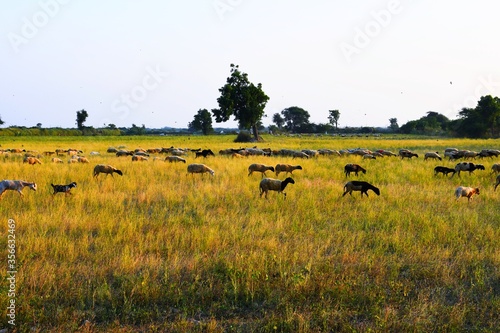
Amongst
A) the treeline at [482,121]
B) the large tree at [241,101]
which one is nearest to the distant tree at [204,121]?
the large tree at [241,101]

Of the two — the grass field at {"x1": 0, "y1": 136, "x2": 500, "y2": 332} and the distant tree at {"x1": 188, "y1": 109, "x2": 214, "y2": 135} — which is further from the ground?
the distant tree at {"x1": 188, "y1": 109, "x2": 214, "y2": 135}

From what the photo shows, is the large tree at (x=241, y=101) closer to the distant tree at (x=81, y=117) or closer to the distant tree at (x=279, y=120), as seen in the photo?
the distant tree at (x=81, y=117)

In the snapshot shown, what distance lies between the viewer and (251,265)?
5805 millimetres

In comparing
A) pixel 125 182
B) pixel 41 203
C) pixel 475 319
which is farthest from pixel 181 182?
pixel 475 319

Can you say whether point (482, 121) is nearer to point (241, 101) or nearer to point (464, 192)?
point (241, 101)

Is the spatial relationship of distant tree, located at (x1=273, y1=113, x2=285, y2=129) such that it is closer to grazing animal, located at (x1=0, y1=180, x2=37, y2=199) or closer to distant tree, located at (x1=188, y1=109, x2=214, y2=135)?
distant tree, located at (x1=188, y1=109, x2=214, y2=135)

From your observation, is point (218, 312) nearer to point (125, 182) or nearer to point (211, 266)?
point (211, 266)

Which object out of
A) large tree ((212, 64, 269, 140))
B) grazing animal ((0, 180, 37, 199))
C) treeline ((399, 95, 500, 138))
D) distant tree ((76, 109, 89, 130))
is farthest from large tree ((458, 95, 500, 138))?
distant tree ((76, 109, 89, 130))

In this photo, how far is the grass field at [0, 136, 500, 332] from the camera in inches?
176

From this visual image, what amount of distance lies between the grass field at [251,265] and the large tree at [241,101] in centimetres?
4597

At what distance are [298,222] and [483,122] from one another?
268 feet

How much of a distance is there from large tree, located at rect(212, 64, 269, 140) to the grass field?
4597cm

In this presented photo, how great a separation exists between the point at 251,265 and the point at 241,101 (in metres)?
53.5

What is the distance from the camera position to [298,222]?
8.70 metres
